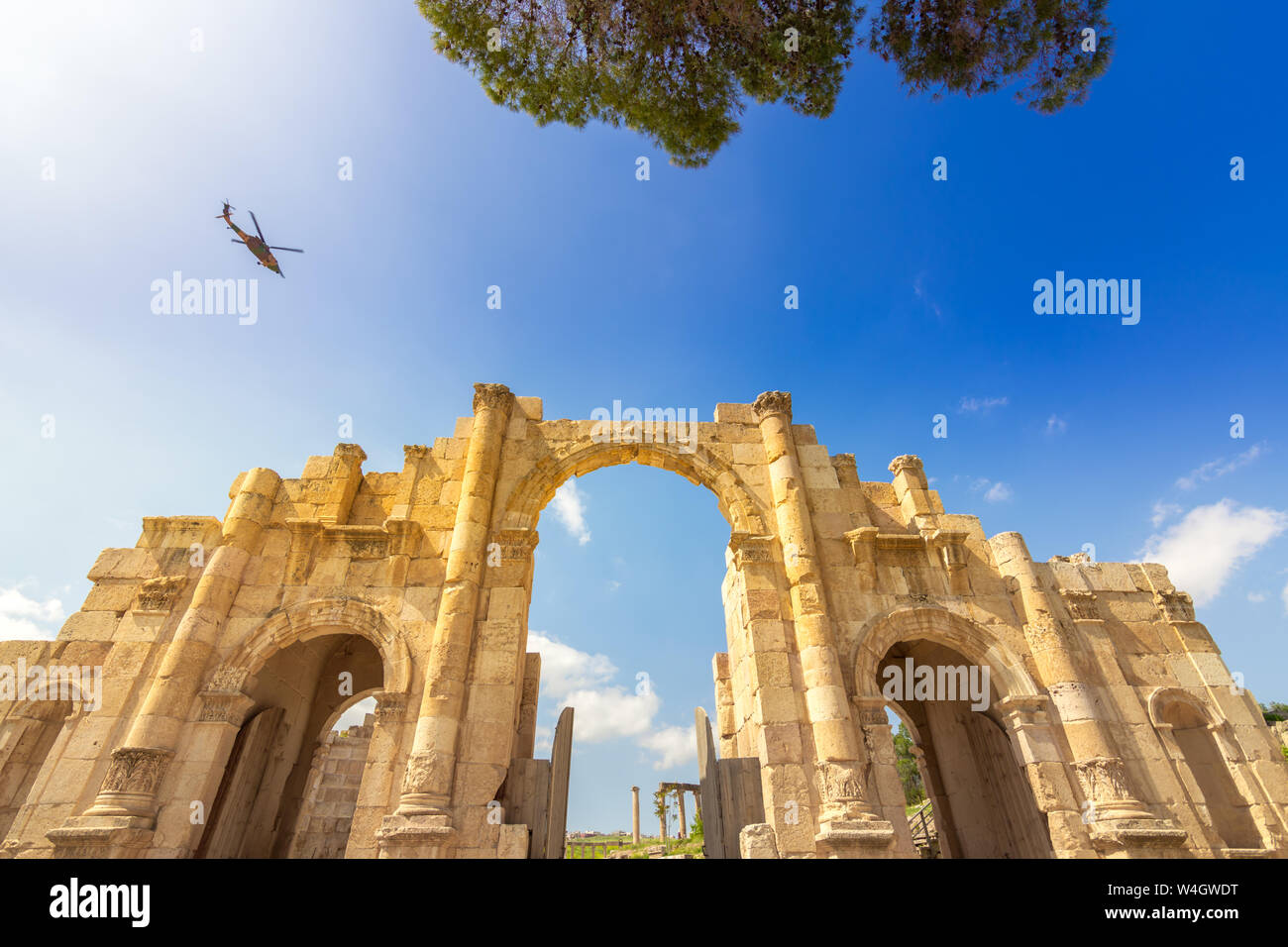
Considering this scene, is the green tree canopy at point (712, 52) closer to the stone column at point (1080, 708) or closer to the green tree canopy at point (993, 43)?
the green tree canopy at point (993, 43)

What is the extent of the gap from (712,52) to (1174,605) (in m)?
11.1

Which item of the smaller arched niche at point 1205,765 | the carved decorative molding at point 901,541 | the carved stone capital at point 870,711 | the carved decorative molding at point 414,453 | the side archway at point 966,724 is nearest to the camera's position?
the smaller arched niche at point 1205,765

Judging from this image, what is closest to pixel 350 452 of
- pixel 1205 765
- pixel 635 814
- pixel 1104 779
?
pixel 1104 779

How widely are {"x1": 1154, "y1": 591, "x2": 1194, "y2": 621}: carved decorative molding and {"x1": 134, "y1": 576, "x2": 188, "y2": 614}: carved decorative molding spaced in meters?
14.6

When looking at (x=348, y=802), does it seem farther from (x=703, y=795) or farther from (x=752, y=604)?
(x=752, y=604)

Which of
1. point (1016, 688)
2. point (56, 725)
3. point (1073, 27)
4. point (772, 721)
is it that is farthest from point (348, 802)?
point (1073, 27)

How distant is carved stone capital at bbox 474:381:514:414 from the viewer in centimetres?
1041

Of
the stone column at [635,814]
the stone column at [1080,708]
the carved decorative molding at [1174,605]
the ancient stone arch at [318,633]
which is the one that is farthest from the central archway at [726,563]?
the stone column at [635,814]

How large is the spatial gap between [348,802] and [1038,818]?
581 inches

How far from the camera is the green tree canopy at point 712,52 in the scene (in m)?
8.64

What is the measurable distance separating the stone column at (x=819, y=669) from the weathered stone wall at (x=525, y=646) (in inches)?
1.3

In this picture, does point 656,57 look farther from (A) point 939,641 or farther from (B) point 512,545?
(A) point 939,641

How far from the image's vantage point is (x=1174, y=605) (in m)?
9.28

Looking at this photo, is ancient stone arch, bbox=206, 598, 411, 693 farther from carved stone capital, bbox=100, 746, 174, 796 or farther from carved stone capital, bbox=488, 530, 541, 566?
carved stone capital, bbox=488, 530, 541, 566
